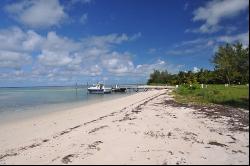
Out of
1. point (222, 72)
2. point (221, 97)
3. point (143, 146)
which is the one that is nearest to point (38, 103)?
point (221, 97)

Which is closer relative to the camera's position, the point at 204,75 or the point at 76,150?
the point at 76,150

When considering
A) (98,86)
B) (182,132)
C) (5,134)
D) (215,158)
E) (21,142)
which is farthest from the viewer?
(98,86)

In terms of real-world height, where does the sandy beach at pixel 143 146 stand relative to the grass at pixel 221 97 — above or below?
below

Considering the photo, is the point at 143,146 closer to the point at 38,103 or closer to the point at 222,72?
the point at 38,103

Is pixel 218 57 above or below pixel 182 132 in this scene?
above

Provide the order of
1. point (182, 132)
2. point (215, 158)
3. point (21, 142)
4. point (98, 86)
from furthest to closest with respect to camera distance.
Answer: point (98, 86), point (21, 142), point (182, 132), point (215, 158)

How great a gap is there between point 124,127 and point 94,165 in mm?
5309

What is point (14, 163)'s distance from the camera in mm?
8578

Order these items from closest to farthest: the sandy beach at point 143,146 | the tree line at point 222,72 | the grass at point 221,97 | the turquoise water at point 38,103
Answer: the sandy beach at point 143,146 < the grass at point 221,97 < the turquoise water at point 38,103 < the tree line at point 222,72

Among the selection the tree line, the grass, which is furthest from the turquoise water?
the tree line

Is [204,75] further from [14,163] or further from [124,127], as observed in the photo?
[14,163]

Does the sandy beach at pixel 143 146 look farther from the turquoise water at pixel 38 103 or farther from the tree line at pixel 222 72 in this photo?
the tree line at pixel 222 72

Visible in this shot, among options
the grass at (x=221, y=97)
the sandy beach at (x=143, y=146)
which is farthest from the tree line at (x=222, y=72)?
the sandy beach at (x=143, y=146)

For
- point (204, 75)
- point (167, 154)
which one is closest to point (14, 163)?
point (167, 154)
